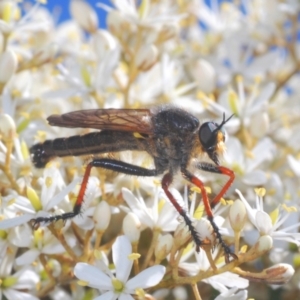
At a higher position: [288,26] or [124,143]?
[288,26]

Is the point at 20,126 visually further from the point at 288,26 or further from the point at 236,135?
the point at 288,26

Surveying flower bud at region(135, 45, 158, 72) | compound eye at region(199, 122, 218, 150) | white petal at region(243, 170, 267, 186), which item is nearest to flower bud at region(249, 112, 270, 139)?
white petal at region(243, 170, 267, 186)

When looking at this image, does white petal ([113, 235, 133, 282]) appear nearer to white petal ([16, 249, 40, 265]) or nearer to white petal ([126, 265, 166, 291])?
white petal ([126, 265, 166, 291])

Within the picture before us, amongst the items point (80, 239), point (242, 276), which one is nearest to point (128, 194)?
point (80, 239)

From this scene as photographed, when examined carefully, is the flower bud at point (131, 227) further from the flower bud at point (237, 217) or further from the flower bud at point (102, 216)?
the flower bud at point (237, 217)

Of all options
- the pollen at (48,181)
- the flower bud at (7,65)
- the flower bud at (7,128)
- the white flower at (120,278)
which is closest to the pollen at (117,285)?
the white flower at (120,278)

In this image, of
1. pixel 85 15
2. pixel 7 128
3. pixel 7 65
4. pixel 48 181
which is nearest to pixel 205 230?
pixel 48 181

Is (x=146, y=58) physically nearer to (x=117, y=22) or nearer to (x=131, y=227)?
(x=117, y=22)
